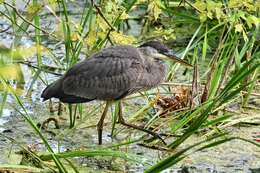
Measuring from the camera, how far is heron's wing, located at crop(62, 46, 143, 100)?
12.8 feet

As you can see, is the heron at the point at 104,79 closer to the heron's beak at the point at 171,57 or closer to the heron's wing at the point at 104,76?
the heron's wing at the point at 104,76

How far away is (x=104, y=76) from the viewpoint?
13.0ft

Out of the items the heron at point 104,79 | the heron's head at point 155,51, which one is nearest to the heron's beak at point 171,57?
the heron's head at point 155,51

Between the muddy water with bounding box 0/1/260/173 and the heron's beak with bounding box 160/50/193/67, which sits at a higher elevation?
the heron's beak with bounding box 160/50/193/67

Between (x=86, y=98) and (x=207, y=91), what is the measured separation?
0.86 metres

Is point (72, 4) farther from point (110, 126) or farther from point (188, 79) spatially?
point (110, 126)

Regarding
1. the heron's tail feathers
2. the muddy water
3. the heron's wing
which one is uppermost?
the heron's wing

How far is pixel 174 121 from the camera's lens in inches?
170

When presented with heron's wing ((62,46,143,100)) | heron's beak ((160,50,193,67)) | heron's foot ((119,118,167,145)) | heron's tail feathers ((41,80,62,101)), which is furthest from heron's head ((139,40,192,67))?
heron's tail feathers ((41,80,62,101))

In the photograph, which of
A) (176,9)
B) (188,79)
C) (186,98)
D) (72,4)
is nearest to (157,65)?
(186,98)

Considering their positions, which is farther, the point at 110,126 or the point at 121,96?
the point at 110,126

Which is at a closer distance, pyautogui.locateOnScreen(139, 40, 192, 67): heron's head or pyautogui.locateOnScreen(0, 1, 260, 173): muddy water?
pyautogui.locateOnScreen(0, 1, 260, 173): muddy water

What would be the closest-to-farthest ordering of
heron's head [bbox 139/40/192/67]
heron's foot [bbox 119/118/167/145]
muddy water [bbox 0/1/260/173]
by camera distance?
muddy water [bbox 0/1/260/173] → heron's foot [bbox 119/118/167/145] → heron's head [bbox 139/40/192/67]

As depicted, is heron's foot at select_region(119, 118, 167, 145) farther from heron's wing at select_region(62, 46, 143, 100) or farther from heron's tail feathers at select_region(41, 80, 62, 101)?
heron's tail feathers at select_region(41, 80, 62, 101)
